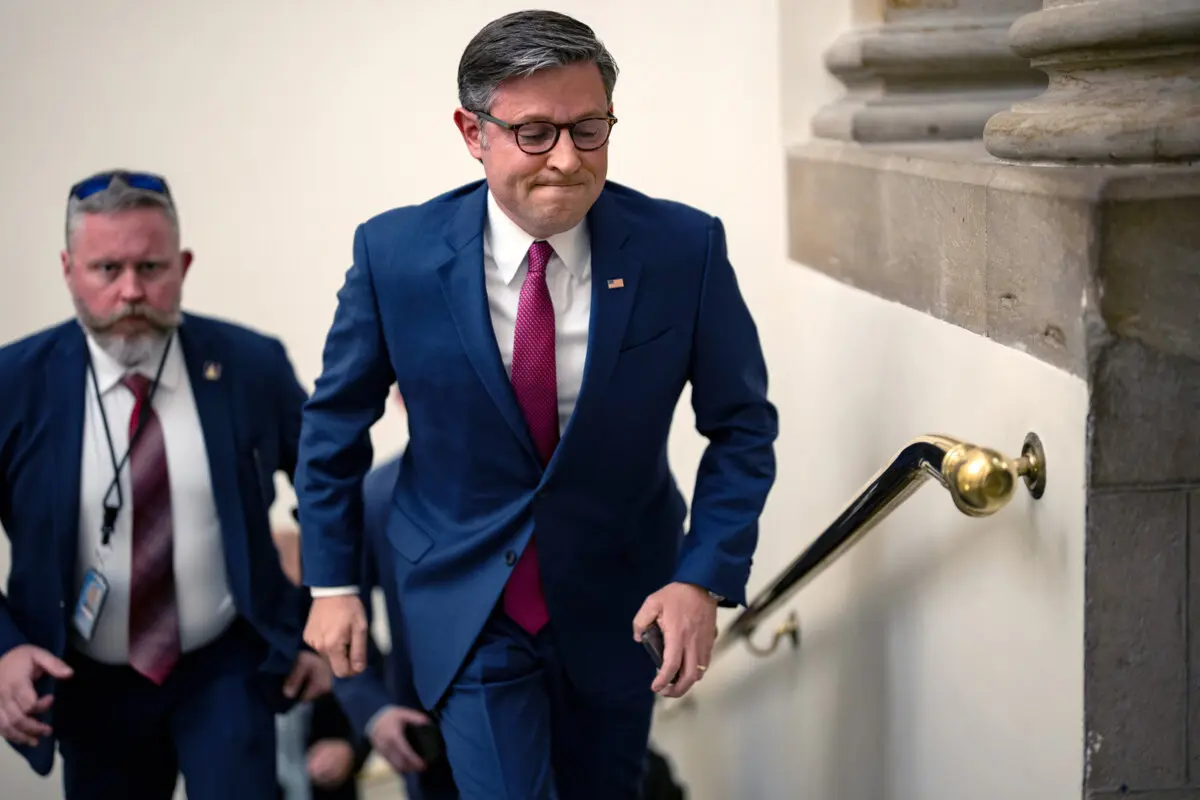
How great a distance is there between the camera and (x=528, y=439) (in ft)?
9.31

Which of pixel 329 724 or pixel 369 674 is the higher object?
pixel 369 674

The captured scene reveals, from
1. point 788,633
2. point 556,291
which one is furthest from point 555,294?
point 788,633

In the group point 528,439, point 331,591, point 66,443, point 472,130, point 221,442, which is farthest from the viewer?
point 221,442

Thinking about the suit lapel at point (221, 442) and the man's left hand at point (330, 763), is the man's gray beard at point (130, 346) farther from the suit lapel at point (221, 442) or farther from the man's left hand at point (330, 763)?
the man's left hand at point (330, 763)

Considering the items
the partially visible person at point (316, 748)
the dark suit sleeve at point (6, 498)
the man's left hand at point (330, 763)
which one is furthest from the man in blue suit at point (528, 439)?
the man's left hand at point (330, 763)

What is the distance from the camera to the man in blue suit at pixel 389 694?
373 centimetres

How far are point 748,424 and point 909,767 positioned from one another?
86cm

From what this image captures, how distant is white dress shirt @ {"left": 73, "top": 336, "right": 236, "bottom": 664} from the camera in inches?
140

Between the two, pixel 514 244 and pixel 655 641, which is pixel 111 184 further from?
pixel 655 641

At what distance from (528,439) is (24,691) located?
127 centimetres

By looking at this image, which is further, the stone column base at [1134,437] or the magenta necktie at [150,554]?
the magenta necktie at [150,554]

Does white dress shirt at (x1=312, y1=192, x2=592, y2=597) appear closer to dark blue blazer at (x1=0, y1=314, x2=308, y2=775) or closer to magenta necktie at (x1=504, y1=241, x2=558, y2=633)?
magenta necktie at (x1=504, y1=241, x2=558, y2=633)

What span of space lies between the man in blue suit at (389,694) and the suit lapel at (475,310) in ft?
3.06

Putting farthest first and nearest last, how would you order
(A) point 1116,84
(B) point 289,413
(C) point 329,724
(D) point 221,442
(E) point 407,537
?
(C) point 329,724 → (B) point 289,413 → (D) point 221,442 → (E) point 407,537 → (A) point 1116,84
